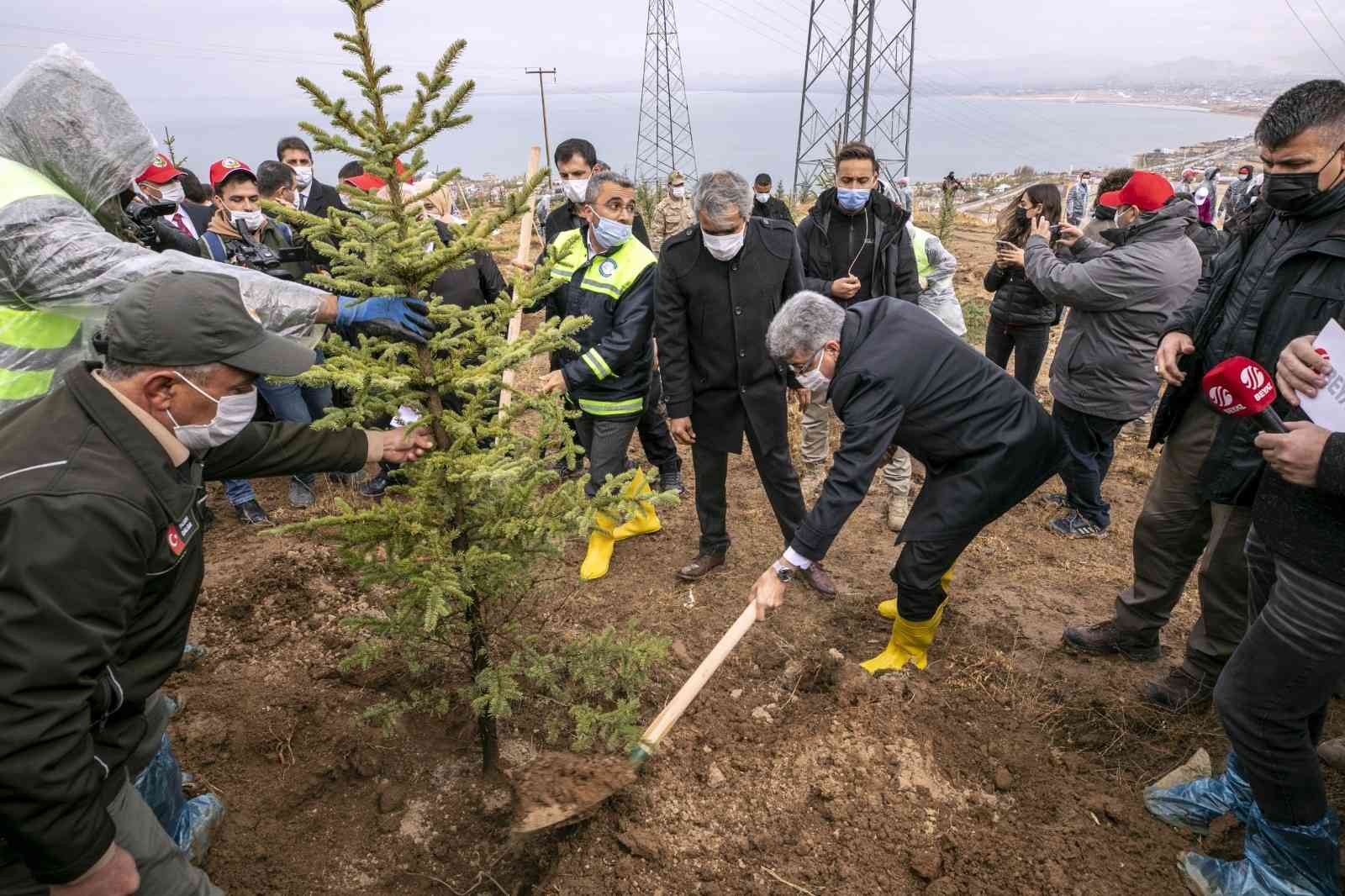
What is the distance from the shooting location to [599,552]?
4.94 meters

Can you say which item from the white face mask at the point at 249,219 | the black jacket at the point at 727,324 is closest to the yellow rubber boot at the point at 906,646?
the black jacket at the point at 727,324

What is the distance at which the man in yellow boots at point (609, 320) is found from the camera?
13.9 feet

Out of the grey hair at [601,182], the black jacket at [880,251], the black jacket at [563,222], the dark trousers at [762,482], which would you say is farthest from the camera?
the black jacket at [563,222]

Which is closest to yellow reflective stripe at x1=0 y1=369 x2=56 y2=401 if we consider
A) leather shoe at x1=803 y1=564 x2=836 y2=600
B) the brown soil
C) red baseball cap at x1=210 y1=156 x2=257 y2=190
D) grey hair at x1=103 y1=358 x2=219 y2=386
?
grey hair at x1=103 y1=358 x2=219 y2=386

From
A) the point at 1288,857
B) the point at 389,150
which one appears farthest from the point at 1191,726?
the point at 389,150

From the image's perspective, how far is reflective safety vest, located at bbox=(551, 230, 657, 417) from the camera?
14.1ft

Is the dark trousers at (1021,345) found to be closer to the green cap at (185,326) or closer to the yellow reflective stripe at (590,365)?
the yellow reflective stripe at (590,365)

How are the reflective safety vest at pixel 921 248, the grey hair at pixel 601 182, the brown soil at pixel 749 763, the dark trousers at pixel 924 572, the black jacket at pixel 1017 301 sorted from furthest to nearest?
the black jacket at pixel 1017 301
the reflective safety vest at pixel 921 248
the grey hair at pixel 601 182
the dark trousers at pixel 924 572
the brown soil at pixel 749 763

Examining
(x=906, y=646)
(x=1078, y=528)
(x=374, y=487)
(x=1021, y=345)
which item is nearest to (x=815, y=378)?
(x=906, y=646)

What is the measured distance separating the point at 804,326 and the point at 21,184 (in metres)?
3.03

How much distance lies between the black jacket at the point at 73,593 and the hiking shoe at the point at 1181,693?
4.07m

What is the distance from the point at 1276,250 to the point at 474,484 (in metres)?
3.14

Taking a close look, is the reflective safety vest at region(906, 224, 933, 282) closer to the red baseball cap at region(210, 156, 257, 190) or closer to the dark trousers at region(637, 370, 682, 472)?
the dark trousers at region(637, 370, 682, 472)

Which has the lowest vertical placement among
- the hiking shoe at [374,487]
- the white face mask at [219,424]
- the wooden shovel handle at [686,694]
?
the hiking shoe at [374,487]
